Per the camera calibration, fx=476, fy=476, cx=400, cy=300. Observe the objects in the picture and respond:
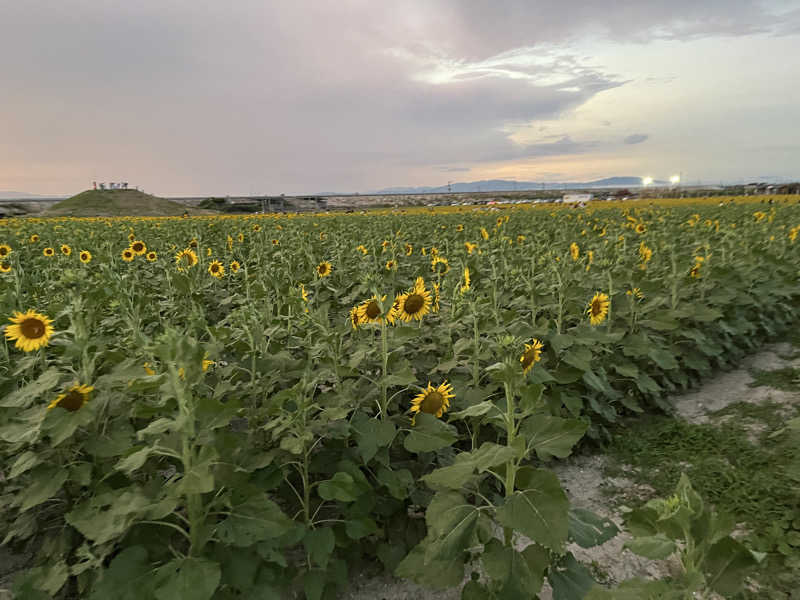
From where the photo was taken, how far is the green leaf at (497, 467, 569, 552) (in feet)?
5.79

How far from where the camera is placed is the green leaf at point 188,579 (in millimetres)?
1727

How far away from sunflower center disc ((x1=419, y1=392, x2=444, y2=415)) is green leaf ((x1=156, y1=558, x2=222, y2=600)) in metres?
1.47

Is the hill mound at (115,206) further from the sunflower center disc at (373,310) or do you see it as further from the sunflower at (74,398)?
the sunflower at (74,398)

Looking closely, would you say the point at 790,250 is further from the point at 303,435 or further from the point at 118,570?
the point at 118,570

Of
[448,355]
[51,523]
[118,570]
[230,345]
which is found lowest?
[51,523]

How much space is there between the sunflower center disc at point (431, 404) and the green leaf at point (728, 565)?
1.61 metres

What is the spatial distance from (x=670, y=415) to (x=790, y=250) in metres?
5.86

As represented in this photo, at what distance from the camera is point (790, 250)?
8344mm

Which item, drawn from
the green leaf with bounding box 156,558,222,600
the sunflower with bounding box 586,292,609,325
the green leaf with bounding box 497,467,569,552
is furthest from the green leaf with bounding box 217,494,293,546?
the sunflower with bounding box 586,292,609,325

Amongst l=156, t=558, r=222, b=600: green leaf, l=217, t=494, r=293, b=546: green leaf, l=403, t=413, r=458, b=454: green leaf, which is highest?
l=403, t=413, r=458, b=454: green leaf

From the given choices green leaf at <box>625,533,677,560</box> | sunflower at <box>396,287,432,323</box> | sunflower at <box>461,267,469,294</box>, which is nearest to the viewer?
green leaf at <box>625,533,677,560</box>

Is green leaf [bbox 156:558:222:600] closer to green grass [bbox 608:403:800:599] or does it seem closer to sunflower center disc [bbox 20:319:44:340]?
sunflower center disc [bbox 20:319:44:340]

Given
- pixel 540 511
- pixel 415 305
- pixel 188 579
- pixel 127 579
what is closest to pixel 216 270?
pixel 415 305

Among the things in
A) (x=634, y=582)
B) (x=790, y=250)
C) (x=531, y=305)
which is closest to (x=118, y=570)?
(x=634, y=582)
